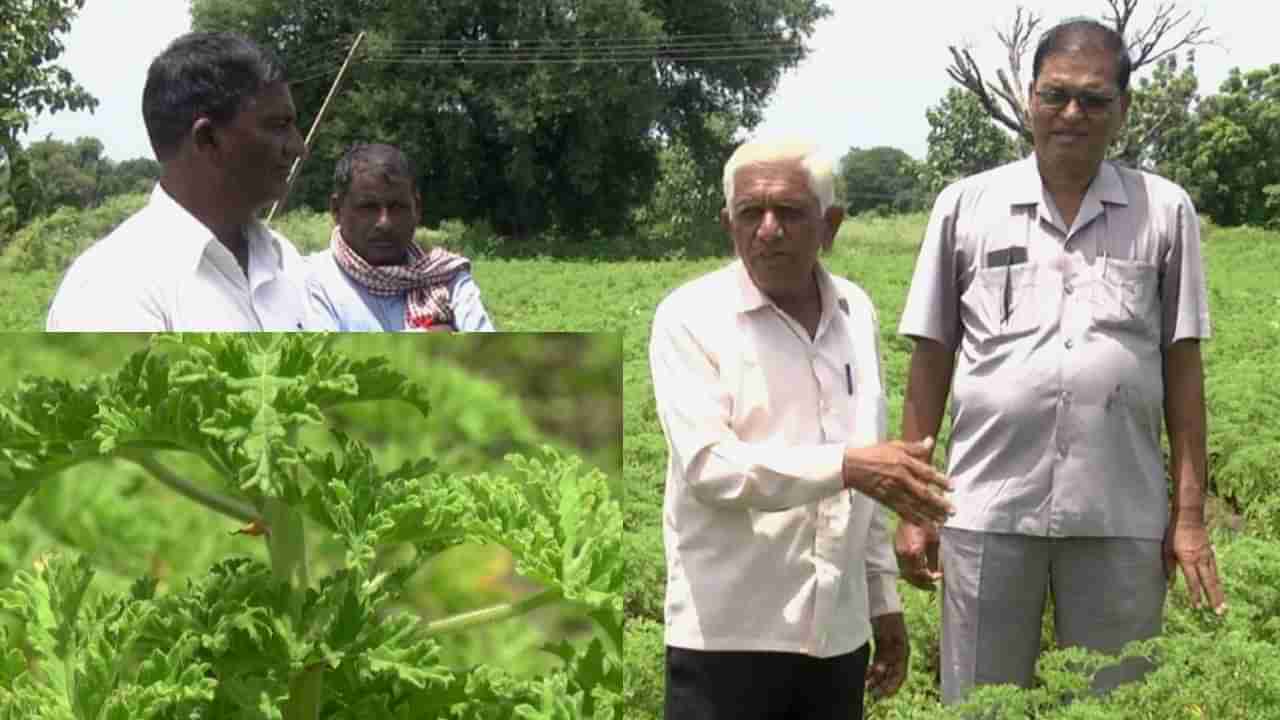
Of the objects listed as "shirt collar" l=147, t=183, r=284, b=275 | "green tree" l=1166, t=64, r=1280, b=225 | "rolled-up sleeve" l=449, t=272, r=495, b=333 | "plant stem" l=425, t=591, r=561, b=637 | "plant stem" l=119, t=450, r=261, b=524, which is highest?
"green tree" l=1166, t=64, r=1280, b=225

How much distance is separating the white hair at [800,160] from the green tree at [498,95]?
32460 mm

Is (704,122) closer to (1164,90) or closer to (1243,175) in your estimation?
(1164,90)

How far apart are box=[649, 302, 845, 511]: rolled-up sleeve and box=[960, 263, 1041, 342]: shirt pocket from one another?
77cm

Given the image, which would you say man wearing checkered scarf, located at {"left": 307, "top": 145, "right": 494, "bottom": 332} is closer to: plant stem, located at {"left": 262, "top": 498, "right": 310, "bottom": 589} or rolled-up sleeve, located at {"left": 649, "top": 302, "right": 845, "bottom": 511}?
rolled-up sleeve, located at {"left": 649, "top": 302, "right": 845, "bottom": 511}

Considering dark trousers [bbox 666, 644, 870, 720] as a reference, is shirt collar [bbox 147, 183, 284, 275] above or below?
above

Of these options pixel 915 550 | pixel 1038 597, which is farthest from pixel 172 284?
pixel 1038 597

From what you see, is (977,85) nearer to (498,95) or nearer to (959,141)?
(498,95)

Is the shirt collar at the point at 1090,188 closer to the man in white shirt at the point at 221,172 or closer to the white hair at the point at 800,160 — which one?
the white hair at the point at 800,160

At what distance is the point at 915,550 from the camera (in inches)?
117

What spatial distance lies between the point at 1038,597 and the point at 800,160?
46.1 inches

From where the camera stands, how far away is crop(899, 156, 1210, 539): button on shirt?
9.49 ft

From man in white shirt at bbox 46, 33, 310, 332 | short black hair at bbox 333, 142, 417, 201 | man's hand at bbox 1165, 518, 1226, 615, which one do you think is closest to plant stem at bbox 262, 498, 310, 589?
man in white shirt at bbox 46, 33, 310, 332

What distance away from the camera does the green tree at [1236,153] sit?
43.0 metres

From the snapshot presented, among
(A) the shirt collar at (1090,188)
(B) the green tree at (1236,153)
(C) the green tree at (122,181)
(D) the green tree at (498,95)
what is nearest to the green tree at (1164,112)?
(B) the green tree at (1236,153)
